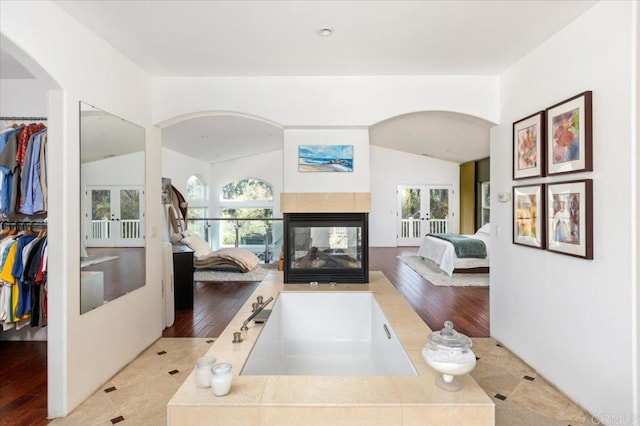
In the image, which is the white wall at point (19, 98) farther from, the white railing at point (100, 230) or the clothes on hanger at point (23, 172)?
the white railing at point (100, 230)

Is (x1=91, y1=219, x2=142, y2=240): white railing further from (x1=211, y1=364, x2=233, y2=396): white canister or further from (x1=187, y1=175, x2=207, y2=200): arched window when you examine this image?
(x1=187, y1=175, x2=207, y2=200): arched window

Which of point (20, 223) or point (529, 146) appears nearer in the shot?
point (529, 146)

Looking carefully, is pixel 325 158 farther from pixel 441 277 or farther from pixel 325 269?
pixel 441 277

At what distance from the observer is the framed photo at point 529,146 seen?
2785 millimetres

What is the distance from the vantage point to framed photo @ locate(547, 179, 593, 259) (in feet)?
7.45

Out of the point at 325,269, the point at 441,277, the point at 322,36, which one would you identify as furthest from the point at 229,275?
the point at 322,36

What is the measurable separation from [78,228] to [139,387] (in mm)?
1289

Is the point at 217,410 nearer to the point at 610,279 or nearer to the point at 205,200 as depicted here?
the point at 610,279

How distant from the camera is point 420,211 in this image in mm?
10586

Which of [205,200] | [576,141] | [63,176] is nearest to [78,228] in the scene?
[63,176]

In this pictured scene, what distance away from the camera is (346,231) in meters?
3.90

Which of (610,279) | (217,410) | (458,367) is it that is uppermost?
(610,279)

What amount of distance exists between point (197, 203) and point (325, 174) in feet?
22.8

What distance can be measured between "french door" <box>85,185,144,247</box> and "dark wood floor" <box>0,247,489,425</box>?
1164 mm
